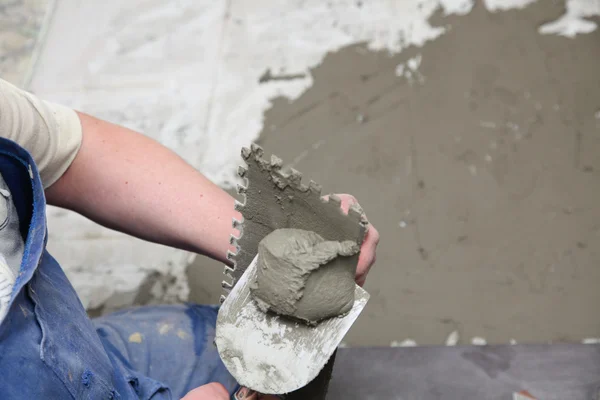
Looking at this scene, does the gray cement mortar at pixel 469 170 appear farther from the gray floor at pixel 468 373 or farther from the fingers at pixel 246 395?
the fingers at pixel 246 395

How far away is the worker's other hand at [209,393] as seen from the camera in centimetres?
104

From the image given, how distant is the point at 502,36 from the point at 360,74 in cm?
60

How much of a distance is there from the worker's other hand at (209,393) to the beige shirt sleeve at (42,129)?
51 centimetres

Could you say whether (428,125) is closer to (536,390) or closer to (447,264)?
(447,264)

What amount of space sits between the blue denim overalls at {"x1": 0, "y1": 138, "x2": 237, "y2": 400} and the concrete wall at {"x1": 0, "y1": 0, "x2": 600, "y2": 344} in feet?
2.38

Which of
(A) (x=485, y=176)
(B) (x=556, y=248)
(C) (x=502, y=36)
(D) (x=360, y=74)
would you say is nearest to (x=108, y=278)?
(D) (x=360, y=74)

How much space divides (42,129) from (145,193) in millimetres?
232

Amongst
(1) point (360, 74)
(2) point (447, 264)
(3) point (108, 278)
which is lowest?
(3) point (108, 278)

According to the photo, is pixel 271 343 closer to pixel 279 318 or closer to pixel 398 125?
pixel 279 318

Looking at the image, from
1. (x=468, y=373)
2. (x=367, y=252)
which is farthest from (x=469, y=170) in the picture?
(x=367, y=252)

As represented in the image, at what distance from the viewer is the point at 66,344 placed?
36.7 inches

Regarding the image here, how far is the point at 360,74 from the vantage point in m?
2.36

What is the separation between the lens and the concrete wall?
1.91 meters

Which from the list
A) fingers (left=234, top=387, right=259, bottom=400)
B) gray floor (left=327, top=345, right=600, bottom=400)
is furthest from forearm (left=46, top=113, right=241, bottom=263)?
gray floor (left=327, top=345, right=600, bottom=400)
